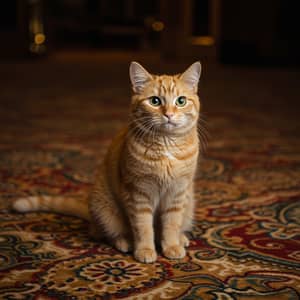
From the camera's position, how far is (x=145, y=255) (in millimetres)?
1543

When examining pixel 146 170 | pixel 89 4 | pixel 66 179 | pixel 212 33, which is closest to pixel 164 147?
pixel 146 170

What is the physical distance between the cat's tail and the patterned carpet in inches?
1.2

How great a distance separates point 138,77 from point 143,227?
45 centimetres

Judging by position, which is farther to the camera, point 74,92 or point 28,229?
point 74,92

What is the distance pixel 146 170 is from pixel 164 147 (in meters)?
0.09

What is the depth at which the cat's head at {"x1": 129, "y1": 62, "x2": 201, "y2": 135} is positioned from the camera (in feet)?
4.91

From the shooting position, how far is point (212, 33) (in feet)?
30.5

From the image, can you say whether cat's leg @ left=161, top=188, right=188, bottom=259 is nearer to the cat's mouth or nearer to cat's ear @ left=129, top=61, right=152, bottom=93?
the cat's mouth

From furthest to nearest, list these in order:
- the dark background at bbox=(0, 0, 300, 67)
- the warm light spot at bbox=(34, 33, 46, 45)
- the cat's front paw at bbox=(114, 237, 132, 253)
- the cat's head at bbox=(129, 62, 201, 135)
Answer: the warm light spot at bbox=(34, 33, 46, 45) → the dark background at bbox=(0, 0, 300, 67) → the cat's front paw at bbox=(114, 237, 132, 253) → the cat's head at bbox=(129, 62, 201, 135)

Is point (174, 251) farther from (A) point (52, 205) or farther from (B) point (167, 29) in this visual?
(B) point (167, 29)

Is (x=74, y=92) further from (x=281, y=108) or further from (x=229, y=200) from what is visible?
(x=229, y=200)

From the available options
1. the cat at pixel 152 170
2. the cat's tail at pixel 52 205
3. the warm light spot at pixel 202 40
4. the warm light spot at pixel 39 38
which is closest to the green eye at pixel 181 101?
the cat at pixel 152 170

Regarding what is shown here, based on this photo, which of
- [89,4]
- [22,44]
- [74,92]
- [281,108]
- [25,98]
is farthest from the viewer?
[89,4]

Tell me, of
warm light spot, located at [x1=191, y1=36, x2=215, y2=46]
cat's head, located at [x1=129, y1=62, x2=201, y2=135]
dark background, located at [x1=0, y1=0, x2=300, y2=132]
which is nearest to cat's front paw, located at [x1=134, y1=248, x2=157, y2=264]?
cat's head, located at [x1=129, y1=62, x2=201, y2=135]
